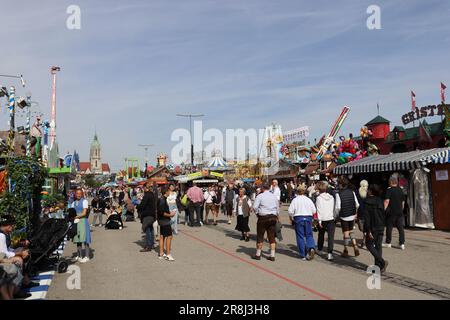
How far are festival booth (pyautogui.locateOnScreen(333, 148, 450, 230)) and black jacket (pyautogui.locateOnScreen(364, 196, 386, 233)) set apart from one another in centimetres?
760

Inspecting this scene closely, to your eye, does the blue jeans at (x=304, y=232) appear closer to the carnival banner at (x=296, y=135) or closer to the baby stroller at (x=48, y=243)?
the baby stroller at (x=48, y=243)

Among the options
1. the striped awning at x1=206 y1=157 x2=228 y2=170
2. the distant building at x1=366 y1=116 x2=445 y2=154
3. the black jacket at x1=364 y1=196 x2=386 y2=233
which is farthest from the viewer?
the striped awning at x1=206 y1=157 x2=228 y2=170

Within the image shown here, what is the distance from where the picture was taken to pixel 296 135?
52.7 metres

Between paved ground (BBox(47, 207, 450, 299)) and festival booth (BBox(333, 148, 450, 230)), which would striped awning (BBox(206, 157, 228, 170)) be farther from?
paved ground (BBox(47, 207, 450, 299))

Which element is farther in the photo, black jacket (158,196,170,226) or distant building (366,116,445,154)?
distant building (366,116,445,154)

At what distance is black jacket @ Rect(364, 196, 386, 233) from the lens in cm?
820

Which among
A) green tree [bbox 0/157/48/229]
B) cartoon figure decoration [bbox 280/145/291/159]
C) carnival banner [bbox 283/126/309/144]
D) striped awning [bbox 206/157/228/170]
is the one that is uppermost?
carnival banner [bbox 283/126/309/144]

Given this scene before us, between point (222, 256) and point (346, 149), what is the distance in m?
18.0

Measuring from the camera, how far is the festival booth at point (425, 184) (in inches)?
586

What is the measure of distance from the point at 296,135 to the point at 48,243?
46027 mm

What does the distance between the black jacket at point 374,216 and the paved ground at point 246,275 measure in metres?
0.90

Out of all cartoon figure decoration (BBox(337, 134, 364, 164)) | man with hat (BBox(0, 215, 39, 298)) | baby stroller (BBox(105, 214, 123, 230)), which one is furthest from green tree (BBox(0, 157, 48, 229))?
cartoon figure decoration (BBox(337, 134, 364, 164))
